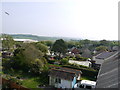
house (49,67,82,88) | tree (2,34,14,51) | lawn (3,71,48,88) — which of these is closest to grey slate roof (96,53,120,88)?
house (49,67,82,88)

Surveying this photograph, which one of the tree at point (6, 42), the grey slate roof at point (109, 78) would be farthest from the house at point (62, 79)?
the tree at point (6, 42)

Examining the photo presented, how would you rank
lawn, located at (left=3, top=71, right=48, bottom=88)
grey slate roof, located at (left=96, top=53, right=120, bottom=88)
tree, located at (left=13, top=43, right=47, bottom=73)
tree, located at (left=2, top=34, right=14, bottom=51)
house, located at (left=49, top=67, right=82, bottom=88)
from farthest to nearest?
tree, located at (left=2, top=34, right=14, bottom=51) → tree, located at (left=13, top=43, right=47, bottom=73) → lawn, located at (left=3, top=71, right=48, bottom=88) → house, located at (left=49, top=67, right=82, bottom=88) → grey slate roof, located at (left=96, top=53, right=120, bottom=88)

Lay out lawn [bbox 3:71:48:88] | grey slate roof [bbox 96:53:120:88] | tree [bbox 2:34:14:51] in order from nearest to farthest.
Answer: grey slate roof [bbox 96:53:120:88] < lawn [bbox 3:71:48:88] < tree [bbox 2:34:14:51]

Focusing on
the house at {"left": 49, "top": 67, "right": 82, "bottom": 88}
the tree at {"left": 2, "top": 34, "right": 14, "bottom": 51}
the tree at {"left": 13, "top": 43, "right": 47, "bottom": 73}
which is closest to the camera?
the house at {"left": 49, "top": 67, "right": 82, "bottom": 88}

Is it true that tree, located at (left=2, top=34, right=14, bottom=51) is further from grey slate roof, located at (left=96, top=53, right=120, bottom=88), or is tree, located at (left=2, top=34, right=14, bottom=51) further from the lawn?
grey slate roof, located at (left=96, top=53, right=120, bottom=88)

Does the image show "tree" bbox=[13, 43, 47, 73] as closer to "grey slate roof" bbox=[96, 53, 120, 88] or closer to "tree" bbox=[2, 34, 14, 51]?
"grey slate roof" bbox=[96, 53, 120, 88]

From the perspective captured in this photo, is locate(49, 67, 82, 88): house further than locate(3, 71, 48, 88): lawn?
No

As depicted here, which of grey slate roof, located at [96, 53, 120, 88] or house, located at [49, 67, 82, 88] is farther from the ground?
grey slate roof, located at [96, 53, 120, 88]

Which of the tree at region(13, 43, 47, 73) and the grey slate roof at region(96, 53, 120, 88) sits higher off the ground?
the grey slate roof at region(96, 53, 120, 88)

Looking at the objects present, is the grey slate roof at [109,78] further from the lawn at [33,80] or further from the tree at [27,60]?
the tree at [27,60]

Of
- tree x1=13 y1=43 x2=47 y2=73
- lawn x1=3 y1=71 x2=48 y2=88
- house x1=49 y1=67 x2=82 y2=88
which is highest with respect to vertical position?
tree x1=13 y1=43 x2=47 y2=73

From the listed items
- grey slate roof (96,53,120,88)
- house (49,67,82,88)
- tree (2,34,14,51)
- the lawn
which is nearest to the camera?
grey slate roof (96,53,120,88)

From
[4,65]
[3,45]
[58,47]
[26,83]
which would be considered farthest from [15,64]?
[3,45]

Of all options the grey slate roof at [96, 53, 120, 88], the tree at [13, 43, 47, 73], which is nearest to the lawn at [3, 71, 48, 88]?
the tree at [13, 43, 47, 73]
